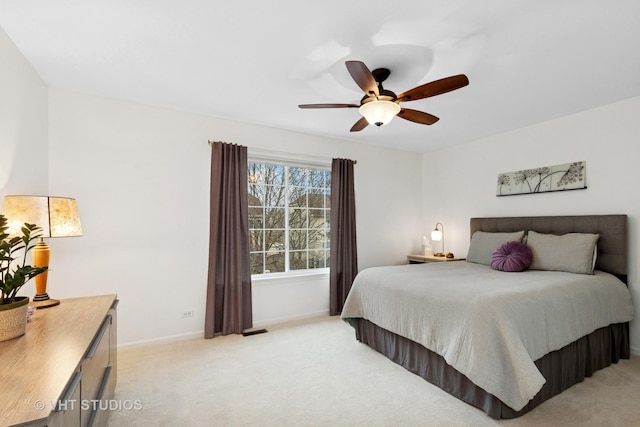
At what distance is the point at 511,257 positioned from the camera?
3.24 meters

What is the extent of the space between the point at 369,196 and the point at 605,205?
2.70 meters

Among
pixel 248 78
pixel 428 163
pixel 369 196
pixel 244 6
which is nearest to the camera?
pixel 244 6

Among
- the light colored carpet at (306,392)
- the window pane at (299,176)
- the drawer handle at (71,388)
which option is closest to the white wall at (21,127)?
the light colored carpet at (306,392)

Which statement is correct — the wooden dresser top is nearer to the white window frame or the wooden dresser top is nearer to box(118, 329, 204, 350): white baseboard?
box(118, 329, 204, 350): white baseboard

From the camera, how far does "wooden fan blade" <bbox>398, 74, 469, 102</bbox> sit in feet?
6.41

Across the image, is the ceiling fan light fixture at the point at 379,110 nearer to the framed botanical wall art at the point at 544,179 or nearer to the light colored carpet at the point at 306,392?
the light colored carpet at the point at 306,392

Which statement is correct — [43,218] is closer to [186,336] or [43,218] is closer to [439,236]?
[186,336]

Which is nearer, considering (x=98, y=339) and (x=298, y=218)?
(x=98, y=339)

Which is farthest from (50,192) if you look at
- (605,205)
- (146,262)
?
(605,205)

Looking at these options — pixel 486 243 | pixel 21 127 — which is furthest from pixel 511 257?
pixel 21 127

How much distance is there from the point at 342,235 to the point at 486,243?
1833mm

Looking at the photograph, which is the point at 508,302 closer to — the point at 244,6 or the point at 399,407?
the point at 399,407

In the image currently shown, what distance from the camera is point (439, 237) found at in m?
4.77

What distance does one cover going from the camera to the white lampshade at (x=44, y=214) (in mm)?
1834
